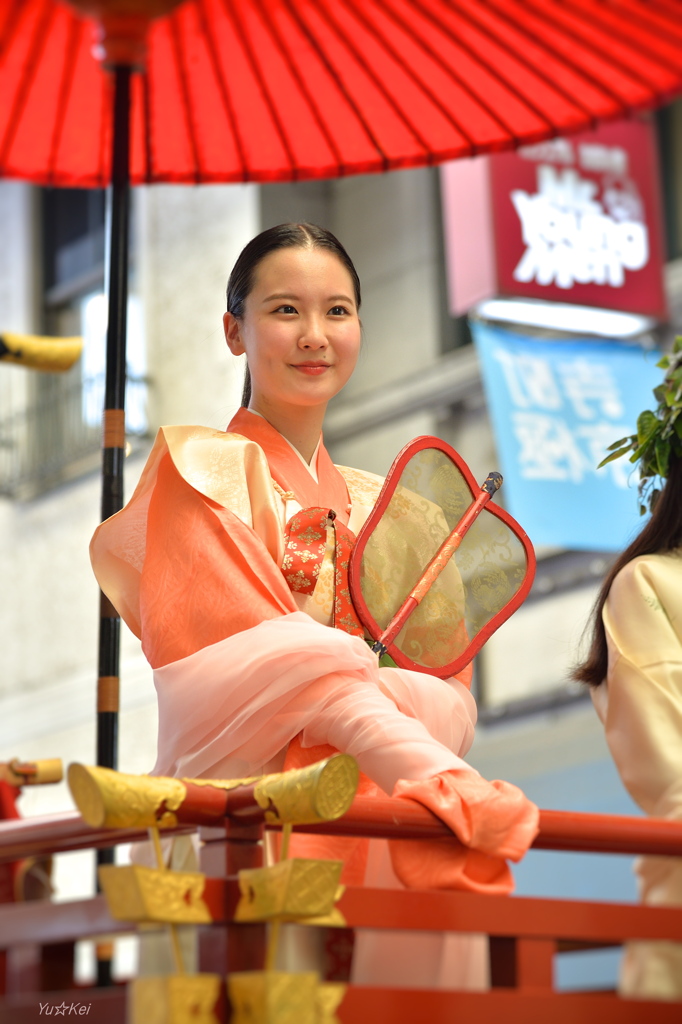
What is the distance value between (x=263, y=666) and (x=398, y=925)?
0.39 metres

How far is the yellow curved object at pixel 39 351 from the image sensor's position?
2.45 metres

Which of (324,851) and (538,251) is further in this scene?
(538,251)

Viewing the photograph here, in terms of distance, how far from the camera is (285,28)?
2.22 metres

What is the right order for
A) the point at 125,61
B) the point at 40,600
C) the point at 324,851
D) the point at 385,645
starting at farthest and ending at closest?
the point at 40,600 < the point at 385,645 < the point at 324,851 < the point at 125,61

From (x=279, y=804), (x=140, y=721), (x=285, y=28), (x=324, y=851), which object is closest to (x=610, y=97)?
(x=285, y=28)

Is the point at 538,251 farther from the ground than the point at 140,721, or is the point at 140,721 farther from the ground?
the point at 538,251

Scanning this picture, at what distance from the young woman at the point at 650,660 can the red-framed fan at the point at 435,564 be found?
11.9 inches

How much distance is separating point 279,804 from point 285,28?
4.51 feet

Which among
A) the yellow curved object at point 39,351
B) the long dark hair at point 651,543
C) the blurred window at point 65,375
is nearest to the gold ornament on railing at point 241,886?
the long dark hair at point 651,543

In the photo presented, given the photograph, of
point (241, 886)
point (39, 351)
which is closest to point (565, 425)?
point (39, 351)

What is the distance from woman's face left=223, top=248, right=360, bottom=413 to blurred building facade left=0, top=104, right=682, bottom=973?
9.19ft

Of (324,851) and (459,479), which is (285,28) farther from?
(324,851)

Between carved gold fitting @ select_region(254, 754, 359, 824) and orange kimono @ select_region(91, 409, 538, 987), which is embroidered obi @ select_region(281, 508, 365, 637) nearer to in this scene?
orange kimono @ select_region(91, 409, 538, 987)
